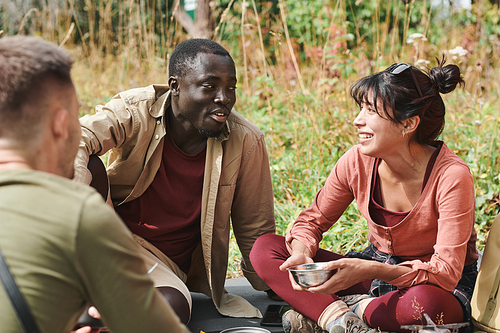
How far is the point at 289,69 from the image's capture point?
5.33m

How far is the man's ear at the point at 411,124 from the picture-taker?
2230 millimetres

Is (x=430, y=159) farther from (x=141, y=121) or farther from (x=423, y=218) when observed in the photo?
(x=141, y=121)

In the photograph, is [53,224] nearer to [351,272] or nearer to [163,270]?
[351,272]

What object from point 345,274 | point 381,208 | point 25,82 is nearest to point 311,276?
point 345,274

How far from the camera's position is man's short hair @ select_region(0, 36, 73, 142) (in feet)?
3.42

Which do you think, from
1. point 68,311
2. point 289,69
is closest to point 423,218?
point 68,311

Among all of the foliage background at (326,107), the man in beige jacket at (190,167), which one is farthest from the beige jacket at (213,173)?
the foliage background at (326,107)

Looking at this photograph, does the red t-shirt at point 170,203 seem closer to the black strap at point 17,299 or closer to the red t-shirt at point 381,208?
the red t-shirt at point 381,208

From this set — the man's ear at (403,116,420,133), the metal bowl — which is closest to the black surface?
the metal bowl

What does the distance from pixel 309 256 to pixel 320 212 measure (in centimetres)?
24

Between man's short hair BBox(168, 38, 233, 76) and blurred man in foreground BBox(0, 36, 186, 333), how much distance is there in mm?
1560

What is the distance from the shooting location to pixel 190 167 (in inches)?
107

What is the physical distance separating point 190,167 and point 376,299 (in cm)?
116

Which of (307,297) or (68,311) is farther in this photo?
(307,297)
